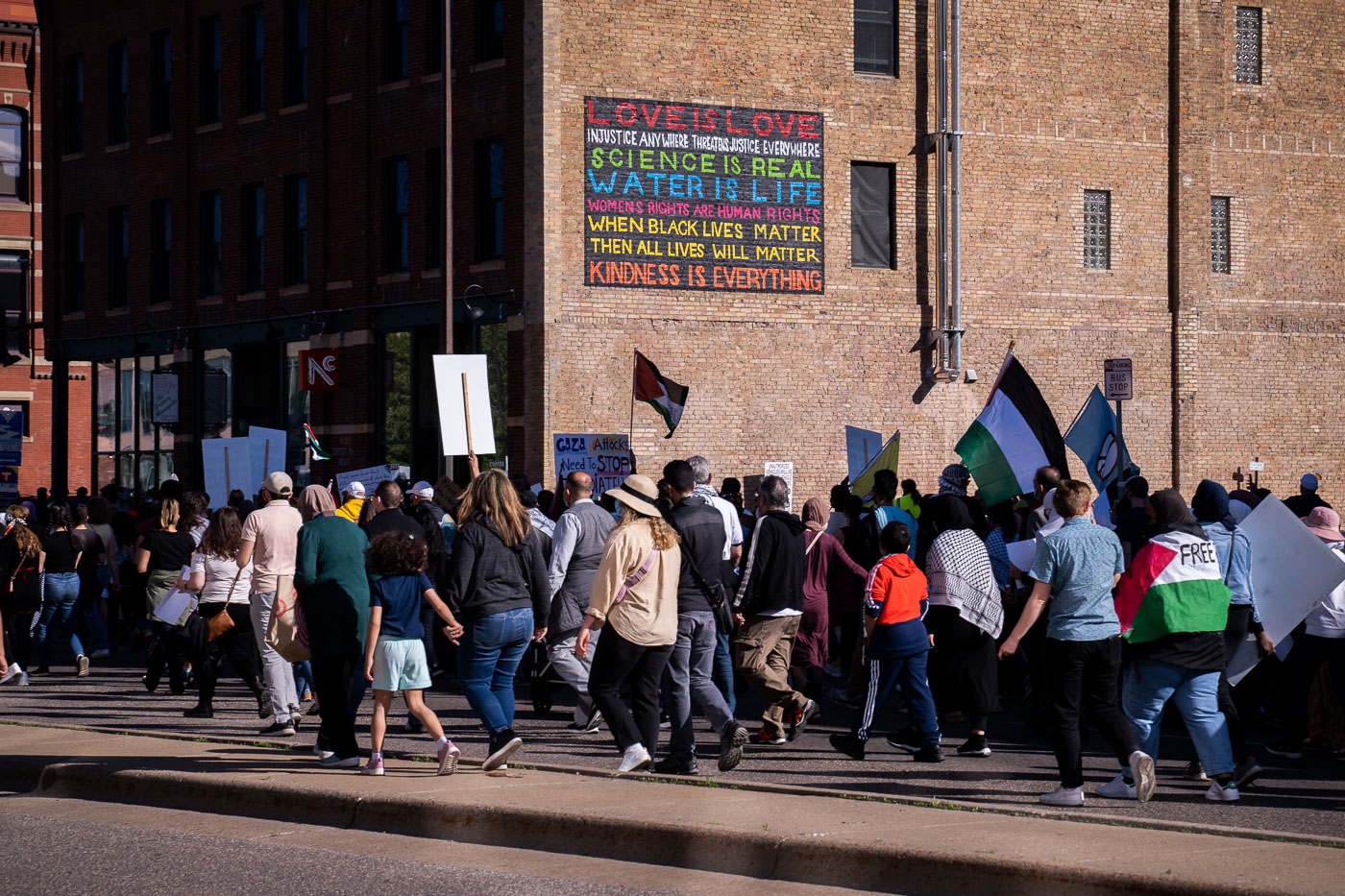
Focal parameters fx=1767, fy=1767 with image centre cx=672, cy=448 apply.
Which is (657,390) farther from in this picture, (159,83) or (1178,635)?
(159,83)

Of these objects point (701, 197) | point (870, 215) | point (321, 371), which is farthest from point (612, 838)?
point (321, 371)

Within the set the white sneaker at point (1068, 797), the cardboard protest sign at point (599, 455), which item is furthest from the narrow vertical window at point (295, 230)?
the white sneaker at point (1068, 797)

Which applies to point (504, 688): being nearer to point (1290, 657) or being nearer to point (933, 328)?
point (1290, 657)

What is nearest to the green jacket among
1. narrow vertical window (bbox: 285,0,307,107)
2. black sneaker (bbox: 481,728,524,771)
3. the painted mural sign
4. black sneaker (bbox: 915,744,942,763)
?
black sneaker (bbox: 481,728,524,771)

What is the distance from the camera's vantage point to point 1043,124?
3058 centimetres

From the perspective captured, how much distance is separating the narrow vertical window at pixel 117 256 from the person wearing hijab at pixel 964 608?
96.1ft

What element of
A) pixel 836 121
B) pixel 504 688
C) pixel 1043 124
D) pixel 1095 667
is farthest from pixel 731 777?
pixel 1043 124

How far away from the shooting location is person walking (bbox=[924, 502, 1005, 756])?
39.0 ft

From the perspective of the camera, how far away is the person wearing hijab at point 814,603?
13.1 meters

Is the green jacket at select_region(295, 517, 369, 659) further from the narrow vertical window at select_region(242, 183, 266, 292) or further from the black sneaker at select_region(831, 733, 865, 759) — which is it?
the narrow vertical window at select_region(242, 183, 266, 292)

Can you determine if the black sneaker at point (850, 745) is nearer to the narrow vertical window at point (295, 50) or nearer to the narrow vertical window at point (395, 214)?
the narrow vertical window at point (395, 214)

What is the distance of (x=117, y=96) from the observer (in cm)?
3781

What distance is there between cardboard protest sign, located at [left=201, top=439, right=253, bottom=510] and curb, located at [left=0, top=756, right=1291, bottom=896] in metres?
8.62

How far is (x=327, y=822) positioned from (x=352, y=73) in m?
23.7
